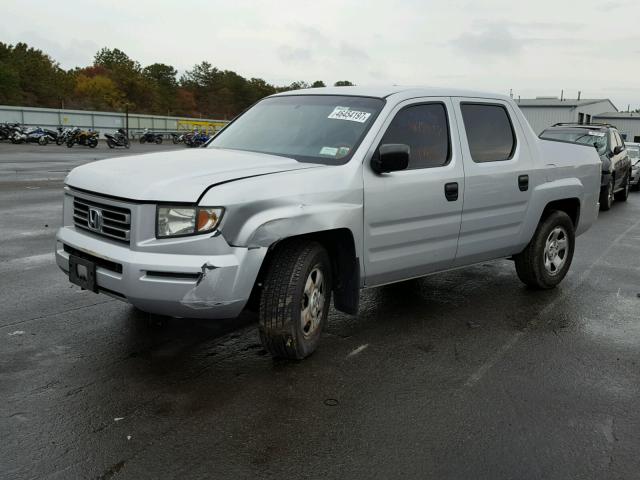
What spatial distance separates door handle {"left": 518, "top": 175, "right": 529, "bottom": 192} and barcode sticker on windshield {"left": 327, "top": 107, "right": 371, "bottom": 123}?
1794mm

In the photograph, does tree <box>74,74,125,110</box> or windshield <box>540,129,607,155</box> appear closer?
windshield <box>540,129,607,155</box>

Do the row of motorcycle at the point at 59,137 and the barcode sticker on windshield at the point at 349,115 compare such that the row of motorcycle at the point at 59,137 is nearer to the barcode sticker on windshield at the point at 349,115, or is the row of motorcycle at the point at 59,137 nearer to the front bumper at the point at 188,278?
the barcode sticker on windshield at the point at 349,115

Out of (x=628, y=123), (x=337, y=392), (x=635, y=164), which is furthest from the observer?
(x=628, y=123)

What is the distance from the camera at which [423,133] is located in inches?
195

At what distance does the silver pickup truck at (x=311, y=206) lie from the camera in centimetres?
367

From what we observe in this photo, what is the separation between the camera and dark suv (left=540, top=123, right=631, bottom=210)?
1390 centimetres

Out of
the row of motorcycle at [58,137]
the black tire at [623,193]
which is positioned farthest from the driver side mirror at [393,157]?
the row of motorcycle at [58,137]

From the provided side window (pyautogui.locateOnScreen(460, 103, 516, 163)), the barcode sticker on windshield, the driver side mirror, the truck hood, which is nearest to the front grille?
the truck hood

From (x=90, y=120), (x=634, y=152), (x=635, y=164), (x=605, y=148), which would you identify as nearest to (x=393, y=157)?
(x=605, y=148)

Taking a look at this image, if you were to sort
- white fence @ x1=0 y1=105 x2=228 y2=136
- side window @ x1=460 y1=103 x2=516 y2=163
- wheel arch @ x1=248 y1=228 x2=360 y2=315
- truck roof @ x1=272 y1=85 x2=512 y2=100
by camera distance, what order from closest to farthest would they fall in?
wheel arch @ x1=248 y1=228 x2=360 y2=315, truck roof @ x1=272 y1=85 x2=512 y2=100, side window @ x1=460 y1=103 x2=516 y2=163, white fence @ x1=0 y1=105 x2=228 y2=136

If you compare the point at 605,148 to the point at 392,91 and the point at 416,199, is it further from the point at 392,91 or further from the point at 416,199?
the point at 416,199

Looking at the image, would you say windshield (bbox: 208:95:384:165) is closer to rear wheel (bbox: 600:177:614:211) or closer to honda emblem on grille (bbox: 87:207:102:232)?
honda emblem on grille (bbox: 87:207:102:232)

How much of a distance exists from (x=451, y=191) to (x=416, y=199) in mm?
424

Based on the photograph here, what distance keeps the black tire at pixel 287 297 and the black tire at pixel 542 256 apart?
285cm
